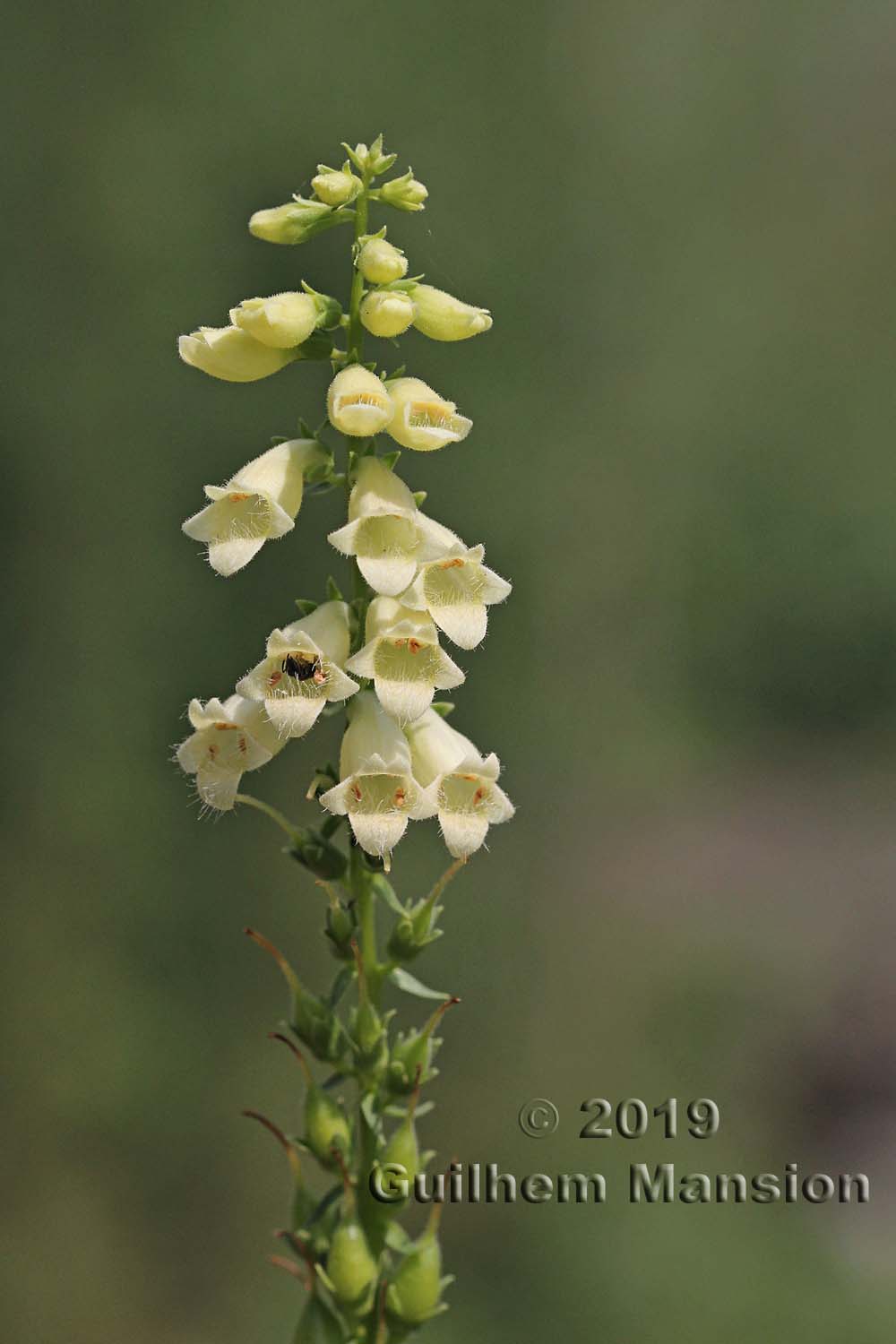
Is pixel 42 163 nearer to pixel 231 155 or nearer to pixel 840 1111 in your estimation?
pixel 231 155

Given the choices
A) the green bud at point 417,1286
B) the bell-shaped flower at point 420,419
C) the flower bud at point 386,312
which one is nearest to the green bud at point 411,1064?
the green bud at point 417,1286

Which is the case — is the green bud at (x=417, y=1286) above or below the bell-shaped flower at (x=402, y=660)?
below

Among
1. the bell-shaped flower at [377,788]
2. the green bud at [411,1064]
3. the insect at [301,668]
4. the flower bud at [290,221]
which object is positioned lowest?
the green bud at [411,1064]

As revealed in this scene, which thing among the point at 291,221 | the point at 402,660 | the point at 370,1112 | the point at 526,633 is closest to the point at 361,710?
the point at 402,660

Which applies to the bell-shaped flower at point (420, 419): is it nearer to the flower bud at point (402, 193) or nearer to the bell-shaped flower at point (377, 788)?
the flower bud at point (402, 193)

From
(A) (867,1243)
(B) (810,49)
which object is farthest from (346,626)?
(B) (810,49)

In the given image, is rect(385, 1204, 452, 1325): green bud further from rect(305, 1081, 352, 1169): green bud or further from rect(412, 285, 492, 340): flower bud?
rect(412, 285, 492, 340): flower bud

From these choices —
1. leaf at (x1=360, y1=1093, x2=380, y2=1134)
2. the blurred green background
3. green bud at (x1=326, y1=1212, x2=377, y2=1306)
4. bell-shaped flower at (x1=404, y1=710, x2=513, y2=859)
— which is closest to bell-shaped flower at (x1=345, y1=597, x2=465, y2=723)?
bell-shaped flower at (x1=404, y1=710, x2=513, y2=859)
